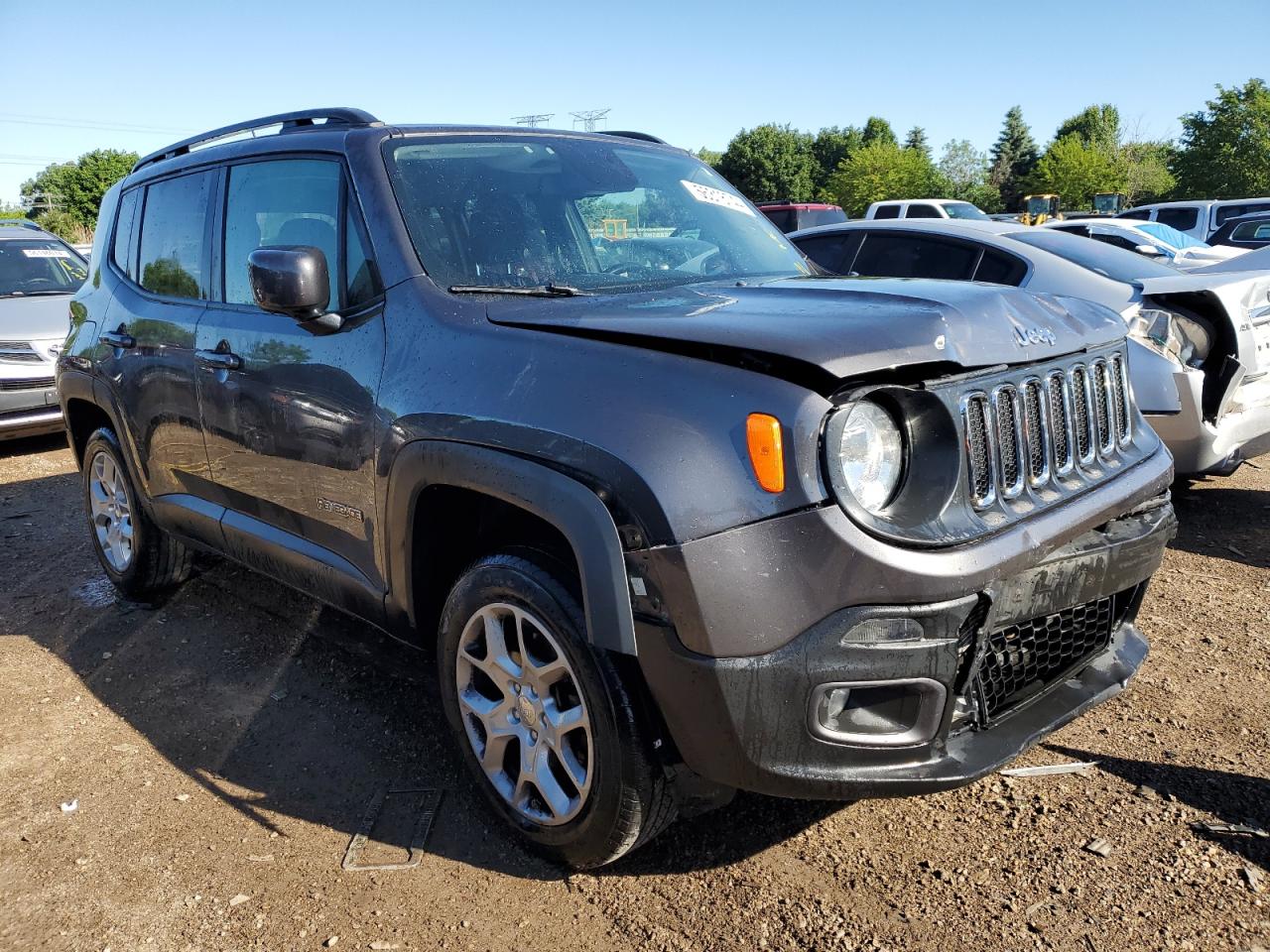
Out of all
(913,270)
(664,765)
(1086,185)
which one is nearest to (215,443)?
(664,765)

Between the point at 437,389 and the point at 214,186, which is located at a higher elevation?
the point at 214,186

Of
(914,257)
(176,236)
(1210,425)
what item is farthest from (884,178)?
(176,236)

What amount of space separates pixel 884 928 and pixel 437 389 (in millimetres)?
1712

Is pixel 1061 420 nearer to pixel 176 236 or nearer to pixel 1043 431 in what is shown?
pixel 1043 431

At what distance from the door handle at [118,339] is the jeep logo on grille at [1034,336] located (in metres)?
3.47

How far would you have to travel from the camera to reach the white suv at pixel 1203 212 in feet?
65.3

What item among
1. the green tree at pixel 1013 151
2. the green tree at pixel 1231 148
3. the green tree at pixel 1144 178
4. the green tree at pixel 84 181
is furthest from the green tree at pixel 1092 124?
the green tree at pixel 84 181

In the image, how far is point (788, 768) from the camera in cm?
208

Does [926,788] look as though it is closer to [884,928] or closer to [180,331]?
[884,928]

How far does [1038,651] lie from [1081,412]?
660 millimetres

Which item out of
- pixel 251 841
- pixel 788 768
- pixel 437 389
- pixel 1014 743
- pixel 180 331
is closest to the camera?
pixel 788 768

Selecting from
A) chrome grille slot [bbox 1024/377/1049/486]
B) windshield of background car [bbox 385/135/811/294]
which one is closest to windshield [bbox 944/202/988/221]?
windshield of background car [bbox 385/135/811/294]

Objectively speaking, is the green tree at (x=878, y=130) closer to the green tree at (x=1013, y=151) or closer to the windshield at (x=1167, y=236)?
the green tree at (x=1013, y=151)

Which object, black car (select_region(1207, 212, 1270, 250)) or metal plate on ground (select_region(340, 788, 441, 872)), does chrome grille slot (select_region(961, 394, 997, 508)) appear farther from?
black car (select_region(1207, 212, 1270, 250))
